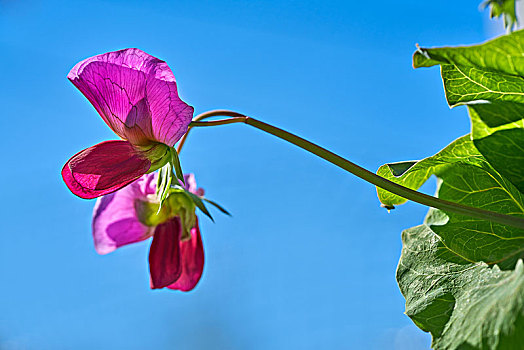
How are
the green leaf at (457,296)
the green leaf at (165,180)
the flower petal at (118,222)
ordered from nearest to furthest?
the green leaf at (457,296) → the green leaf at (165,180) → the flower petal at (118,222)

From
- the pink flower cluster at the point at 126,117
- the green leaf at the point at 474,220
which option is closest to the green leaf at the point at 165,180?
the pink flower cluster at the point at 126,117

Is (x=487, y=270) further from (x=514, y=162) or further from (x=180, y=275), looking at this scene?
(x=180, y=275)

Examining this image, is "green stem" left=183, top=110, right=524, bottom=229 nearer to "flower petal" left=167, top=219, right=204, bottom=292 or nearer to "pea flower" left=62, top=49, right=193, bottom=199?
"pea flower" left=62, top=49, right=193, bottom=199

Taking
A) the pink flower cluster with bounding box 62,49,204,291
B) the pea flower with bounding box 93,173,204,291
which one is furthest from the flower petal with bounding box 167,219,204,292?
the pink flower cluster with bounding box 62,49,204,291

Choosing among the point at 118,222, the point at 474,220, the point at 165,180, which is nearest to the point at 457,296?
the point at 474,220

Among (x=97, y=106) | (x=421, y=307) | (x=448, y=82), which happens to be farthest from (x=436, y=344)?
(x=97, y=106)

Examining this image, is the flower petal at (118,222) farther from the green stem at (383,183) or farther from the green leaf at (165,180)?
the green stem at (383,183)
